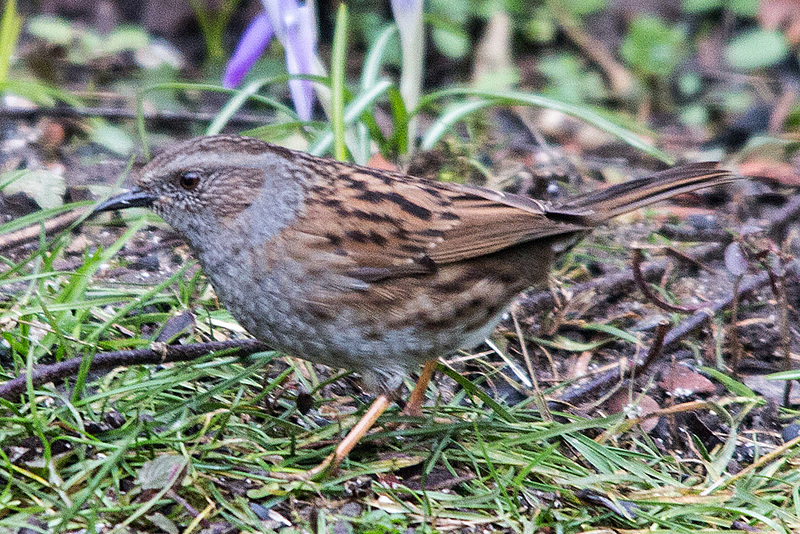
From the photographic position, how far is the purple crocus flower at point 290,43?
4930 mm

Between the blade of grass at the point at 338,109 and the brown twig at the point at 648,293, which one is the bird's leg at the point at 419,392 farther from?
the blade of grass at the point at 338,109

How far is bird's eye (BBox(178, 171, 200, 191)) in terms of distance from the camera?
338 centimetres

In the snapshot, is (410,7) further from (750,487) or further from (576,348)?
(750,487)

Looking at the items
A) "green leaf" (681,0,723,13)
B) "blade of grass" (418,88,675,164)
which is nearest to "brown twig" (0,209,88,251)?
"blade of grass" (418,88,675,164)

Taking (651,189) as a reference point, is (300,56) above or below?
above

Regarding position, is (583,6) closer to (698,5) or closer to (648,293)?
(698,5)

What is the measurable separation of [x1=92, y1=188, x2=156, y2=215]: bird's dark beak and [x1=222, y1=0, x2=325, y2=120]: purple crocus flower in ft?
5.40

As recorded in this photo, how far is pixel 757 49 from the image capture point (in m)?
7.27

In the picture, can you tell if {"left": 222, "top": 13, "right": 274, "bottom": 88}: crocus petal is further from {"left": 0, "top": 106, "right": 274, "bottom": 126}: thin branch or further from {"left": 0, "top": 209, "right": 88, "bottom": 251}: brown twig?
{"left": 0, "top": 209, "right": 88, "bottom": 251}: brown twig

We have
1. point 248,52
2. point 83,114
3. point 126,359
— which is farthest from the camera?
point 83,114

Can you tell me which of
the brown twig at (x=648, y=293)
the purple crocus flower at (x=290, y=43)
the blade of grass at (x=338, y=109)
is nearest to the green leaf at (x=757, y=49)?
the purple crocus flower at (x=290, y=43)

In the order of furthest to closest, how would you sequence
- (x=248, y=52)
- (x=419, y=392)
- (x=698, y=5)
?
(x=698, y=5), (x=248, y=52), (x=419, y=392)

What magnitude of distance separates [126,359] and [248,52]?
7.17ft

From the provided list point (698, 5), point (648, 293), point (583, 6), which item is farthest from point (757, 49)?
point (648, 293)
